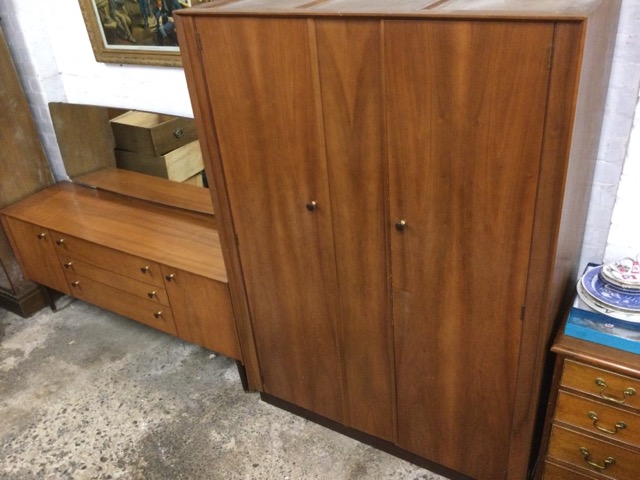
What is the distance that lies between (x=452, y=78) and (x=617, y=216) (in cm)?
84

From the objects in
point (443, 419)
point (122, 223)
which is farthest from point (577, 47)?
point (122, 223)

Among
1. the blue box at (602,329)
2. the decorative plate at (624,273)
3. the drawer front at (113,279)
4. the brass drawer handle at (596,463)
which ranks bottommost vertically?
the brass drawer handle at (596,463)

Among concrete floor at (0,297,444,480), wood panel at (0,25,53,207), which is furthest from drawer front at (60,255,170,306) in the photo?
wood panel at (0,25,53,207)

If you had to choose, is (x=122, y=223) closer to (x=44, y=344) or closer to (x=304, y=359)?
(x=44, y=344)

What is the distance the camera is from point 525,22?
46.3 inches

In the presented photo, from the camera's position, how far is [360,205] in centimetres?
162

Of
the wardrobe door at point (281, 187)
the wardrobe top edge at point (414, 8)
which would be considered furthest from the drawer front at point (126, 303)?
the wardrobe top edge at point (414, 8)

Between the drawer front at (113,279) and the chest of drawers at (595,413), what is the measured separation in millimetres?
1643

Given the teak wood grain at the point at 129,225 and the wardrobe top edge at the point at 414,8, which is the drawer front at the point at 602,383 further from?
the teak wood grain at the point at 129,225

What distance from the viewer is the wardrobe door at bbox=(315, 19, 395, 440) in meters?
1.42

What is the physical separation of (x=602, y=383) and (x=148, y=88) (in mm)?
2131

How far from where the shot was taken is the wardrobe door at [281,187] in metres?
1.54

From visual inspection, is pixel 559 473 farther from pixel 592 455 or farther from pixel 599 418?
pixel 599 418

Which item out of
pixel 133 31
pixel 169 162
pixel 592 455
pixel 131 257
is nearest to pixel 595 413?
pixel 592 455
